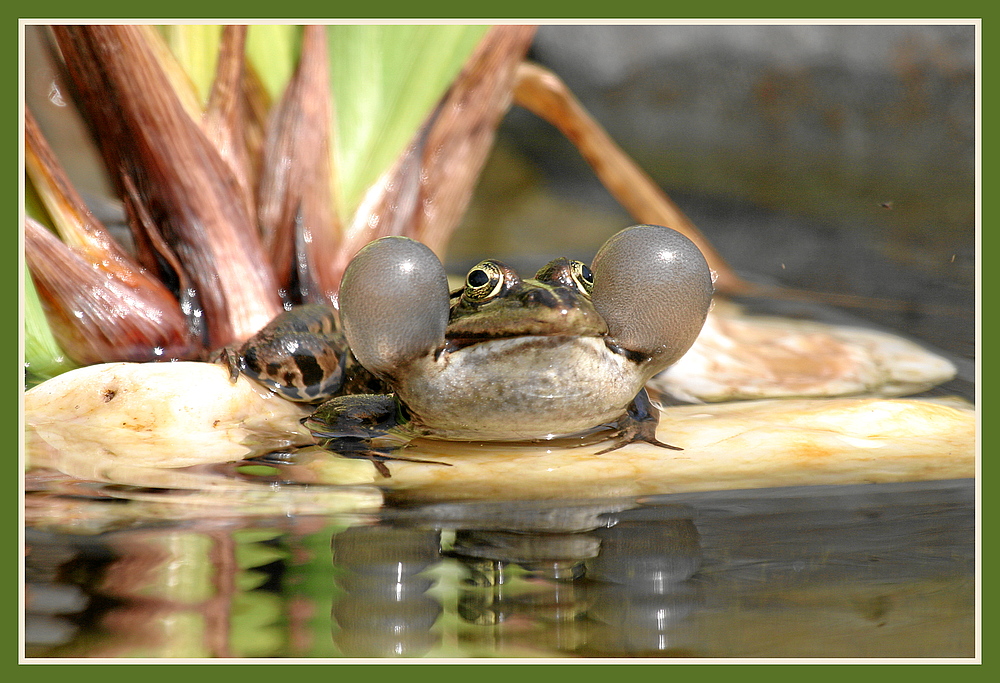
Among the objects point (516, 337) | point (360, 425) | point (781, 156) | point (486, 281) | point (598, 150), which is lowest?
point (360, 425)

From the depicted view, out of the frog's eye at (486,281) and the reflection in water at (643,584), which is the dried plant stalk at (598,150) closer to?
the frog's eye at (486,281)

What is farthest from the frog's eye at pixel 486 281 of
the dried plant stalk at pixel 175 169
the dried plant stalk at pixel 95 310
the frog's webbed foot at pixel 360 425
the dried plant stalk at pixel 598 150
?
the dried plant stalk at pixel 598 150

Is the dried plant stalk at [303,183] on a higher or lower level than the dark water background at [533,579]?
higher

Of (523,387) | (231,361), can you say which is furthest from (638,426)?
(231,361)

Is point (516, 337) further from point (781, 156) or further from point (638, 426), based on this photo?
point (781, 156)

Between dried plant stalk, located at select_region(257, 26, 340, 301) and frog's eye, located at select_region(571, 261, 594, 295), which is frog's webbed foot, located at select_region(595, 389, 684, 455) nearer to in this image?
frog's eye, located at select_region(571, 261, 594, 295)

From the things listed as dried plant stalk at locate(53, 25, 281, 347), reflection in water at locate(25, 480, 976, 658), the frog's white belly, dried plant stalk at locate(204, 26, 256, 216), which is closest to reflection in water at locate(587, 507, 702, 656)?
reflection in water at locate(25, 480, 976, 658)

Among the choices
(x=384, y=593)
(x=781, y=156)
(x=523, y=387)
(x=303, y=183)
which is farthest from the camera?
(x=781, y=156)
